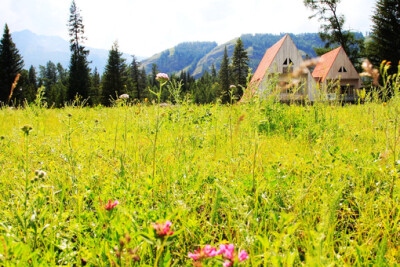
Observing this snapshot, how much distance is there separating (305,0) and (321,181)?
29.1 meters

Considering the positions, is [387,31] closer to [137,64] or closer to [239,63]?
[239,63]

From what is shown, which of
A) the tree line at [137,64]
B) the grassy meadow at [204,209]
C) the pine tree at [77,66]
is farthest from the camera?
the pine tree at [77,66]

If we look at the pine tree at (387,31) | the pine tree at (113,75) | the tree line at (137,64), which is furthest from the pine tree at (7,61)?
the pine tree at (387,31)

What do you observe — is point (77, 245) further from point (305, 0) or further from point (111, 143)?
point (305, 0)

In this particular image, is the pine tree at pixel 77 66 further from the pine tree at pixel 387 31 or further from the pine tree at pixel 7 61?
the pine tree at pixel 387 31

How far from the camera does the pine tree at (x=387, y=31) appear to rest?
24.3m

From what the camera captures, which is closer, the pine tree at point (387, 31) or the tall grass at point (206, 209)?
the tall grass at point (206, 209)

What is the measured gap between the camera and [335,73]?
24906 mm

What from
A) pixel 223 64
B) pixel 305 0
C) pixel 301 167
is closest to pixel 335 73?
pixel 305 0

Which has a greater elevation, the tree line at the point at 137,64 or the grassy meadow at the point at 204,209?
the tree line at the point at 137,64

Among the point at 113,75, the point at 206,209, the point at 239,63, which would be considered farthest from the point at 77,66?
the point at 206,209

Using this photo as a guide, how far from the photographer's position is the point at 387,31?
25.0 m

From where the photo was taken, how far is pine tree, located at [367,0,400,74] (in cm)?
2434

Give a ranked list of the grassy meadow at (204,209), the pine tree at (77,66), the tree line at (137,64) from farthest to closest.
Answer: the pine tree at (77,66)
the tree line at (137,64)
the grassy meadow at (204,209)
